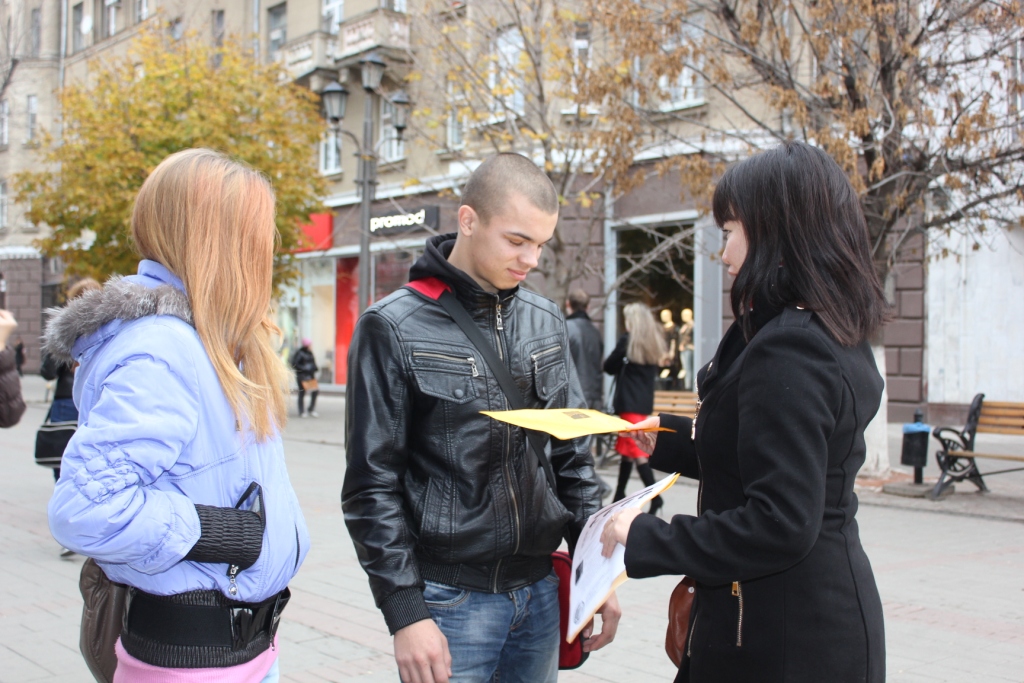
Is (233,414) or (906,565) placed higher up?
(233,414)

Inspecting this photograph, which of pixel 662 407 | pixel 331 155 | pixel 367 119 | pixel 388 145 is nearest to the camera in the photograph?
pixel 662 407

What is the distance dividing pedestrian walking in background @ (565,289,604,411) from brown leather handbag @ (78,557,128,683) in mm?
8305

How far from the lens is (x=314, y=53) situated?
2492 cm

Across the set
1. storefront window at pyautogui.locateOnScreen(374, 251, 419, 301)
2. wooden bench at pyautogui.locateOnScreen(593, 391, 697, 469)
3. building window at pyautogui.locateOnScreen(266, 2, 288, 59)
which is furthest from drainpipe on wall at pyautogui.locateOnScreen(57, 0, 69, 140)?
wooden bench at pyautogui.locateOnScreen(593, 391, 697, 469)

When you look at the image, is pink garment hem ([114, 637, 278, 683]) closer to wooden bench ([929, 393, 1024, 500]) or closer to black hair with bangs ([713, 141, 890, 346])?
black hair with bangs ([713, 141, 890, 346])

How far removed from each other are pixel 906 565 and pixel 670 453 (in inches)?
199

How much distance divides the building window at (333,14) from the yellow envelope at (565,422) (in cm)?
2473

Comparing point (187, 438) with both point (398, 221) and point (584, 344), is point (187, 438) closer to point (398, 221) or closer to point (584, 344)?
point (584, 344)

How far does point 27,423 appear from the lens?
17750mm

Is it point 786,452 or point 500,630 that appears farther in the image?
point 500,630

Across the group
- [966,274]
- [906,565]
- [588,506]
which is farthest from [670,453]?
[966,274]

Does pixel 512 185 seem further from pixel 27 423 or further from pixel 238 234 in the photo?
pixel 27 423

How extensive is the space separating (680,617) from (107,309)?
1.47 m

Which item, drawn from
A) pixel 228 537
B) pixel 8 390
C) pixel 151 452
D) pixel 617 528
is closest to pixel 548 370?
pixel 617 528
